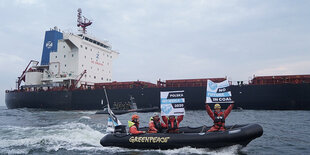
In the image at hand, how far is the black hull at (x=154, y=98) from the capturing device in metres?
20.7

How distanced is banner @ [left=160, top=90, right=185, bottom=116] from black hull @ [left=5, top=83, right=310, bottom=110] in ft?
52.8

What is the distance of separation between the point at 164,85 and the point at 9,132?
726 inches

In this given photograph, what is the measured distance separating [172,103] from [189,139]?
1.49 m

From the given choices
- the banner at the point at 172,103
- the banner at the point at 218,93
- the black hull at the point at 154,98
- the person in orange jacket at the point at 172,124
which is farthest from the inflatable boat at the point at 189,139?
the black hull at the point at 154,98

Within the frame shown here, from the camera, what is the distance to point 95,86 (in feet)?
101

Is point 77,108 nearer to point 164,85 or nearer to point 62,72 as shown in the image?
point 62,72

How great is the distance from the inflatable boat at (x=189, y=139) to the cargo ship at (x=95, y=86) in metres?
15.6

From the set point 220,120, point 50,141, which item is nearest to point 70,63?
point 50,141

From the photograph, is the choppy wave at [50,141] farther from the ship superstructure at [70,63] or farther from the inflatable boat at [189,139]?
Result: the ship superstructure at [70,63]

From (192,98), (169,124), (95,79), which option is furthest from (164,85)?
(169,124)

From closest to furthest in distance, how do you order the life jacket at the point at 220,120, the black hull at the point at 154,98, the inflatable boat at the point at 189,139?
the inflatable boat at the point at 189,139
the life jacket at the point at 220,120
the black hull at the point at 154,98

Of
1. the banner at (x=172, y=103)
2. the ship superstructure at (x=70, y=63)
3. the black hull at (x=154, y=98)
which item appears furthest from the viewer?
the ship superstructure at (x=70, y=63)

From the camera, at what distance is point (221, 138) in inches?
282

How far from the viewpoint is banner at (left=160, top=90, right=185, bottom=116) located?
818 cm
